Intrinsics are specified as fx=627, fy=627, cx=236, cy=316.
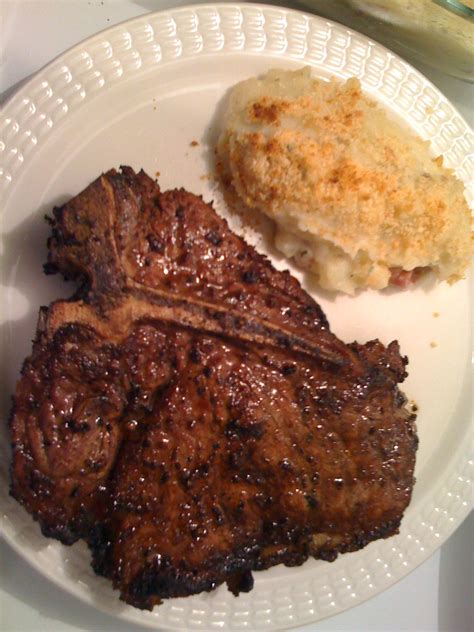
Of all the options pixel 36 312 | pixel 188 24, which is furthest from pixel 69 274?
pixel 188 24

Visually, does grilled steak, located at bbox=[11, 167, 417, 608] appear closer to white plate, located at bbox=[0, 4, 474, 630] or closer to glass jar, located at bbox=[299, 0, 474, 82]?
white plate, located at bbox=[0, 4, 474, 630]

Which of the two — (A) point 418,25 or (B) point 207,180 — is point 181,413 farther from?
(A) point 418,25

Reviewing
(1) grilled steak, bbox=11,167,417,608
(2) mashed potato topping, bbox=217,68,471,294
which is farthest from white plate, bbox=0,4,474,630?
(1) grilled steak, bbox=11,167,417,608

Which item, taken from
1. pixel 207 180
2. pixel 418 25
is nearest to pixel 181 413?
pixel 207 180

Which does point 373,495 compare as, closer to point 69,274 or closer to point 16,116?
point 69,274

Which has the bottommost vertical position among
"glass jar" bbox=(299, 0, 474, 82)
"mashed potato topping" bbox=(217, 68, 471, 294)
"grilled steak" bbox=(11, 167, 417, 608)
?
"grilled steak" bbox=(11, 167, 417, 608)

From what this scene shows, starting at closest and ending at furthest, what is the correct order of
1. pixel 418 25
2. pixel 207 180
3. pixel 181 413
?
1. pixel 181 413
2. pixel 207 180
3. pixel 418 25
